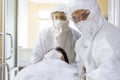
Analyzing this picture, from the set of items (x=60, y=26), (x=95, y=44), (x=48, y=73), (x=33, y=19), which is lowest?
(x=48, y=73)

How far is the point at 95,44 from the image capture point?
138 centimetres

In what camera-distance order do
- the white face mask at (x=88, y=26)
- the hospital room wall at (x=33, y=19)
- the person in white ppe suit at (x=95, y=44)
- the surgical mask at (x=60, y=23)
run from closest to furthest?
1. the person in white ppe suit at (x=95, y=44)
2. the white face mask at (x=88, y=26)
3. the surgical mask at (x=60, y=23)
4. the hospital room wall at (x=33, y=19)

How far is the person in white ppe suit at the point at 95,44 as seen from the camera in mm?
1238

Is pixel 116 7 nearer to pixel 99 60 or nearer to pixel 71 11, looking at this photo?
pixel 71 11

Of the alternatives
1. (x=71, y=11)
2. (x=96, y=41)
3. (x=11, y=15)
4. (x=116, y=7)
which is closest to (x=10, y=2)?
(x=11, y=15)

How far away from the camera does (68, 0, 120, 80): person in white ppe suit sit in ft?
4.06

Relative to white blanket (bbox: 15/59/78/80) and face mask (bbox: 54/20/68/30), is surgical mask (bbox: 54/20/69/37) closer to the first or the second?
face mask (bbox: 54/20/68/30)

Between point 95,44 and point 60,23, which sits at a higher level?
point 60,23

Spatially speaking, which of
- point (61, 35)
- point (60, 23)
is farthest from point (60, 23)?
point (61, 35)

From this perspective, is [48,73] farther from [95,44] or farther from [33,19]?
[33,19]

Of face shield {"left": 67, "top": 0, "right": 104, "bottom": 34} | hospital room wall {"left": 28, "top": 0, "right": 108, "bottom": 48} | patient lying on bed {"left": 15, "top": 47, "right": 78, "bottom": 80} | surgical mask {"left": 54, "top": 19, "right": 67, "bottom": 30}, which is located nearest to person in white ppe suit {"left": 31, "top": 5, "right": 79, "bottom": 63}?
surgical mask {"left": 54, "top": 19, "right": 67, "bottom": 30}

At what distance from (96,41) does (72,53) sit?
939 mm

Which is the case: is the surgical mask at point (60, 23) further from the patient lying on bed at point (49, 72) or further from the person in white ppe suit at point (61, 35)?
the patient lying on bed at point (49, 72)

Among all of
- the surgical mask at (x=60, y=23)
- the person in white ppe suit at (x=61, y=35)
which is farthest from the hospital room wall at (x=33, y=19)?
the surgical mask at (x=60, y=23)
